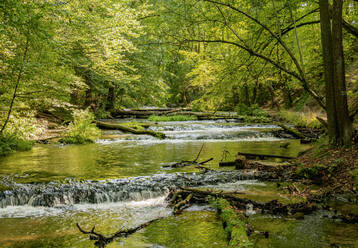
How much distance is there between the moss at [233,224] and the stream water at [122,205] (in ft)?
0.52

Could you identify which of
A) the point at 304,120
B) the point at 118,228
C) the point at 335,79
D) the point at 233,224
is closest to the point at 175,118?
the point at 304,120

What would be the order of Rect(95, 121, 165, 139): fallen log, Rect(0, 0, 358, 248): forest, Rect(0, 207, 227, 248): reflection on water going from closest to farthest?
Rect(0, 207, 227, 248): reflection on water < Rect(0, 0, 358, 248): forest < Rect(95, 121, 165, 139): fallen log

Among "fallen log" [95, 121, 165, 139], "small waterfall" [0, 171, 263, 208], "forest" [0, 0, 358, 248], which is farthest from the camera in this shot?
"fallen log" [95, 121, 165, 139]

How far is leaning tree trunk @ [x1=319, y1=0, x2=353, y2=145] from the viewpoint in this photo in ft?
22.1

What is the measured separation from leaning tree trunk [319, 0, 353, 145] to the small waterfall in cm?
287

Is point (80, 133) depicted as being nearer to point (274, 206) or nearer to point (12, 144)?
point (12, 144)

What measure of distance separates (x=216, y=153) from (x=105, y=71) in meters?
8.89

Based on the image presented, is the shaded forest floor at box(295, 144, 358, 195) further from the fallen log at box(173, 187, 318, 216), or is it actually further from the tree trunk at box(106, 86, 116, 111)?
the tree trunk at box(106, 86, 116, 111)

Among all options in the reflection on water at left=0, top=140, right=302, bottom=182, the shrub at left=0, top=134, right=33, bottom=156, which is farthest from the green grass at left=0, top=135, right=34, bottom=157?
the reflection on water at left=0, top=140, right=302, bottom=182

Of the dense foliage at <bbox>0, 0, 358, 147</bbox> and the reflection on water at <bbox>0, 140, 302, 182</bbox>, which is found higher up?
the dense foliage at <bbox>0, 0, 358, 147</bbox>

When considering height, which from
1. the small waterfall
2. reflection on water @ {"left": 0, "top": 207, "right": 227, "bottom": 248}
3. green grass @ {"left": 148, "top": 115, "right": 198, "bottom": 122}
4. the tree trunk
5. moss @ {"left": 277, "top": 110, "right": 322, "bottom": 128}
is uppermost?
the tree trunk

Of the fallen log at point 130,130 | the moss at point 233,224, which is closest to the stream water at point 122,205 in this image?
the moss at point 233,224

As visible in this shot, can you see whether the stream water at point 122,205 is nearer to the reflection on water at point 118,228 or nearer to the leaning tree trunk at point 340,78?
the reflection on water at point 118,228

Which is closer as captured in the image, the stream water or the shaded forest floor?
the stream water
